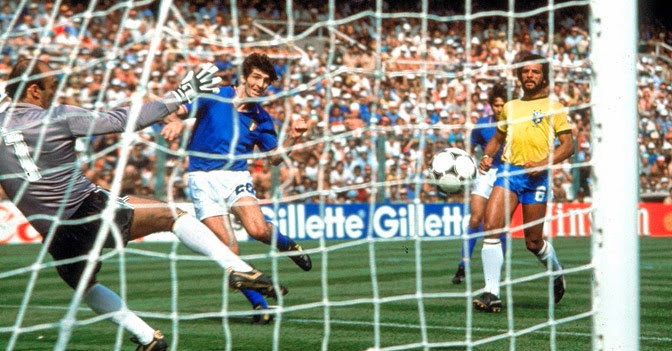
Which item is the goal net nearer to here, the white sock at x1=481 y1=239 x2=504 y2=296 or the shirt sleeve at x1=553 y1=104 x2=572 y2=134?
the white sock at x1=481 y1=239 x2=504 y2=296

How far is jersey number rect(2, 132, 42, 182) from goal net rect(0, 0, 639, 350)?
21 cm

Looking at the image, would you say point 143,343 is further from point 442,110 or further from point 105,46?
point 105,46

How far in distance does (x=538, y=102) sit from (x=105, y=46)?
991 cm

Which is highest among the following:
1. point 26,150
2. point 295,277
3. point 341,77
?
point 341,77

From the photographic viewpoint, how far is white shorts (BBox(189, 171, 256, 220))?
727 centimetres

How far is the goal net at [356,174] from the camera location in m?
3.84

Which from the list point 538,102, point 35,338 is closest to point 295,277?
point 538,102

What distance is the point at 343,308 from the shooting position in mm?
7426

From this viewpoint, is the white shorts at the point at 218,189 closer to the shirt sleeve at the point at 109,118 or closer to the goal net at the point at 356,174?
the goal net at the point at 356,174

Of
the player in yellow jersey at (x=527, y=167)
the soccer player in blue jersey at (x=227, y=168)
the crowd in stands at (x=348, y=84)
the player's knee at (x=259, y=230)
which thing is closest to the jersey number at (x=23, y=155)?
the soccer player in blue jersey at (x=227, y=168)

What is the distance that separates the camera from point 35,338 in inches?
237

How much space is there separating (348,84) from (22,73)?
440 inches

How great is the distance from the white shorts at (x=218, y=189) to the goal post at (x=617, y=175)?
3.88m

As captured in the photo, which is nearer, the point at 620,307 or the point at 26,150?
the point at 620,307
